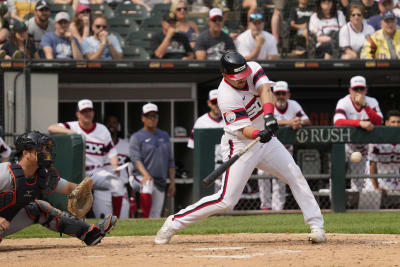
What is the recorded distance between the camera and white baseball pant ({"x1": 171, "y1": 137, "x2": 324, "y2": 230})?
6.18 meters

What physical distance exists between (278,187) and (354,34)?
3.24m

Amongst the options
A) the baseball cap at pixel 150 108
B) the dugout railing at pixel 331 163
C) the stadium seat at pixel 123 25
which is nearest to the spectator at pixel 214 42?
the baseball cap at pixel 150 108

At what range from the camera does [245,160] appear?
6184mm

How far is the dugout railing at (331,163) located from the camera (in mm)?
9805

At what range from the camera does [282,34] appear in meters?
12.2

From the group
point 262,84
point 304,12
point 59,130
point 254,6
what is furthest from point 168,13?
point 262,84

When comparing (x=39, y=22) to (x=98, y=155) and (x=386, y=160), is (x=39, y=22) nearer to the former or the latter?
(x=98, y=155)

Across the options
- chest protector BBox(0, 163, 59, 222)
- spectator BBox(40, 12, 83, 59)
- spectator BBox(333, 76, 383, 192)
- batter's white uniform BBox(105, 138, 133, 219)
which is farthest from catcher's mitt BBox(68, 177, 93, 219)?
spectator BBox(40, 12, 83, 59)

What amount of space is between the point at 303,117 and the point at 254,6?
264 centimetres

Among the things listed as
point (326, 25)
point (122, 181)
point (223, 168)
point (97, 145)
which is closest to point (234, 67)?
point (223, 168)

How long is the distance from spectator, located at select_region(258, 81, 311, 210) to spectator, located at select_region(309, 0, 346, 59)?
187 centimetres

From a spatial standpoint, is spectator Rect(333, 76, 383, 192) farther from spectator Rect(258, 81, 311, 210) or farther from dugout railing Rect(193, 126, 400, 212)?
spectator Rect(258, 81, 311, 210)

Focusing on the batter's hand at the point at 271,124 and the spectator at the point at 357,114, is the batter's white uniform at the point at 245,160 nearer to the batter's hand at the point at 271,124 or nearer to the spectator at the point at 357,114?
the batter's hand at the point at 271,124

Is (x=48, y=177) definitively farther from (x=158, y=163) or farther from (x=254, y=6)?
(x=254, y=6)
